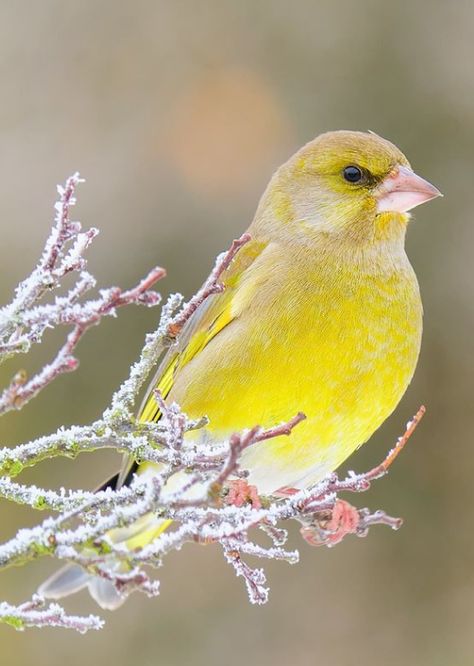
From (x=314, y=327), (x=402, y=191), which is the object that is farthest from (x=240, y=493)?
(x=402, y=191)

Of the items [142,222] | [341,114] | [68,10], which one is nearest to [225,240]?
[142,222]

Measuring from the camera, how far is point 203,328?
3.06 metres

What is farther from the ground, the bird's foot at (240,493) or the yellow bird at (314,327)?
the yellow bird at (314,327)

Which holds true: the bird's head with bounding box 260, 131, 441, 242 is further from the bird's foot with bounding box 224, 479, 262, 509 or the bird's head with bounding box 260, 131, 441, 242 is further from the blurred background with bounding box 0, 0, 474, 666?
the blurred background with bounding box 0, 0, 474, 666

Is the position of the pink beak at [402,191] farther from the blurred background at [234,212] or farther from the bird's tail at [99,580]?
the blurred background at [234,212]

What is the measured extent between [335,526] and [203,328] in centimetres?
77

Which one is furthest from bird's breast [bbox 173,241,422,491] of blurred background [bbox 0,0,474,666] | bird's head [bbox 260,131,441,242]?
blurred background [bbox 0,0,474,666]

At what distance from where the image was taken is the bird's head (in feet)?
9.84

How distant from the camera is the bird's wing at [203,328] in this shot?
300 cm

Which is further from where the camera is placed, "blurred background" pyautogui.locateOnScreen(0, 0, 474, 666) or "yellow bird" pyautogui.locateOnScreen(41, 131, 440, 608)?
"blurred background" pyautogui.locateOnScreen(0, 0, 474, 666)

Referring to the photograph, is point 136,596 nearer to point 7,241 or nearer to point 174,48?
point 7,241

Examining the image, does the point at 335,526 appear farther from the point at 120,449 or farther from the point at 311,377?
the point at 120,449

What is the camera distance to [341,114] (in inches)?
193

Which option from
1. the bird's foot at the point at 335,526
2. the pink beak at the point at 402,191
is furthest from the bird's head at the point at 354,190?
the bird's foot at the point at 335,526
